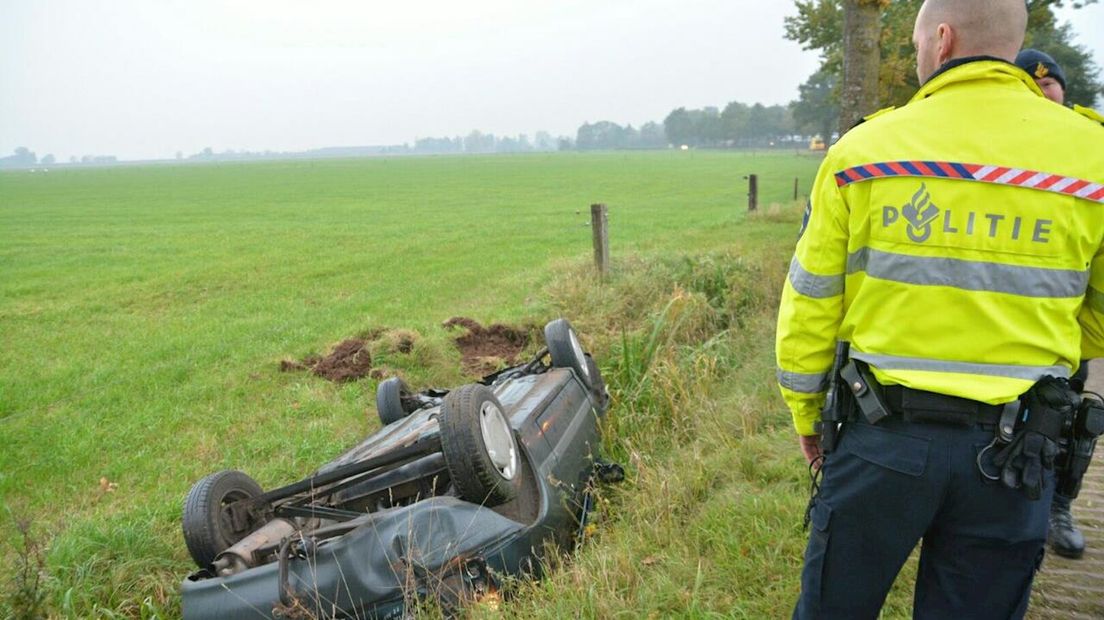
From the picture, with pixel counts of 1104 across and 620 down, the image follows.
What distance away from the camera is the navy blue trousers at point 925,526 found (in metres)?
1.89

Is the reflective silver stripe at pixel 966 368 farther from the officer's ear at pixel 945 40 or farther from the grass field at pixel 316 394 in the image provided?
the grass field at pixel 316 394

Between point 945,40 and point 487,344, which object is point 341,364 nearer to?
point 487,344

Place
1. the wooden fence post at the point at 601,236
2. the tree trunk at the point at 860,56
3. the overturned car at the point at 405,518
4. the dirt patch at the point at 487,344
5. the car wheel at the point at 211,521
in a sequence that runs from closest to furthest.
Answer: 1. the overturned car at the point at 405,518
2. the car wheel at the point at 211,521
3. the dirt patch at the point at 487,344
4. the tree trunk at the point at 860,56
5. the wooden fence post at the point at 601,236

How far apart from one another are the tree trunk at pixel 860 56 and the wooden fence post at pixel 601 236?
2.96 m

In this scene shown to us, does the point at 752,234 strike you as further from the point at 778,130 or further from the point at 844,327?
the point at 778,130

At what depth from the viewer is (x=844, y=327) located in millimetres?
2053

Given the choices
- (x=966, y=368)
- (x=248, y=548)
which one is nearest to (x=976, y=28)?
(x=966, y=368)

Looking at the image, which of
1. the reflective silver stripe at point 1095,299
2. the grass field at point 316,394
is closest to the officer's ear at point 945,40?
the reflective silver stripe at point 1095,299

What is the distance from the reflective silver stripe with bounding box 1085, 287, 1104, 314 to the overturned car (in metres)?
2.19

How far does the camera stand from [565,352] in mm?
5148

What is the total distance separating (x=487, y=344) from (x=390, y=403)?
9.47 ft

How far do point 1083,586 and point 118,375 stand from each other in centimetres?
764

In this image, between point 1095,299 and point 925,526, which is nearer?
point 925,526

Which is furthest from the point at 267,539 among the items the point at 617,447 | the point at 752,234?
the point at 752,234
